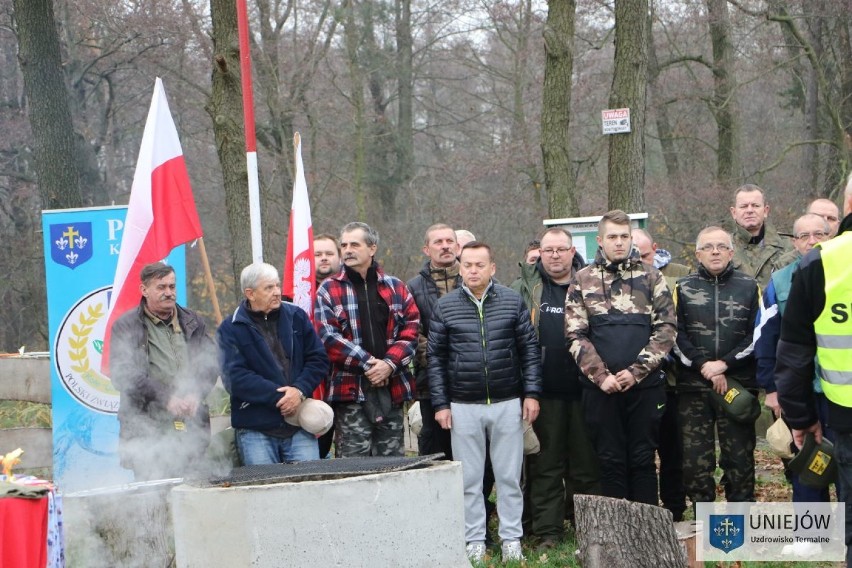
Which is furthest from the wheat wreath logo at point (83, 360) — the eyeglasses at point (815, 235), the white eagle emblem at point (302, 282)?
the eyeglasses at point (815, 235)

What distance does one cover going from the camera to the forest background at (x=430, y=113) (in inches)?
707

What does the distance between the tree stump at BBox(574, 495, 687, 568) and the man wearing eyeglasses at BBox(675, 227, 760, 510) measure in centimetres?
157

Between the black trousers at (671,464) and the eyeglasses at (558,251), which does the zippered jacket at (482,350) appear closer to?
the eyeglasses at (558,251)

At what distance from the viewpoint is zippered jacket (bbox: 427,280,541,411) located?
6.83 metres

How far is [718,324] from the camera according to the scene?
6.86 metres

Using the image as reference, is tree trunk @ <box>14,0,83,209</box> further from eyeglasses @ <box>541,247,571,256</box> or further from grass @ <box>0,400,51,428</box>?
eyeglasses @ <box>541,247,571,256</box>

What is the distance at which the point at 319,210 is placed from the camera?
874 inches

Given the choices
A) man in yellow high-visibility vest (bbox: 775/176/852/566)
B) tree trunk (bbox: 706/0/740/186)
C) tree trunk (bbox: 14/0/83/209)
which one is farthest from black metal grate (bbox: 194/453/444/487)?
tree trunk (bbox: 706/0/740/186)

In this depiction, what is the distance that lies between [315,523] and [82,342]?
381 centimetres

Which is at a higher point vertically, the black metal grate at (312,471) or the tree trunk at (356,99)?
the tree trunk at (356,99)

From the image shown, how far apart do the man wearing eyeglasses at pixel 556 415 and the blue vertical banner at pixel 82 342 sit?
9.37ft

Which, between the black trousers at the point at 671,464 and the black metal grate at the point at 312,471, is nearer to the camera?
the black metal grate at the point at 312,471

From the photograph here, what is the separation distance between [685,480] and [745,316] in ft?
3.96

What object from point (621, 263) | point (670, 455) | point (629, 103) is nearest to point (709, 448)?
point (670, 455)
